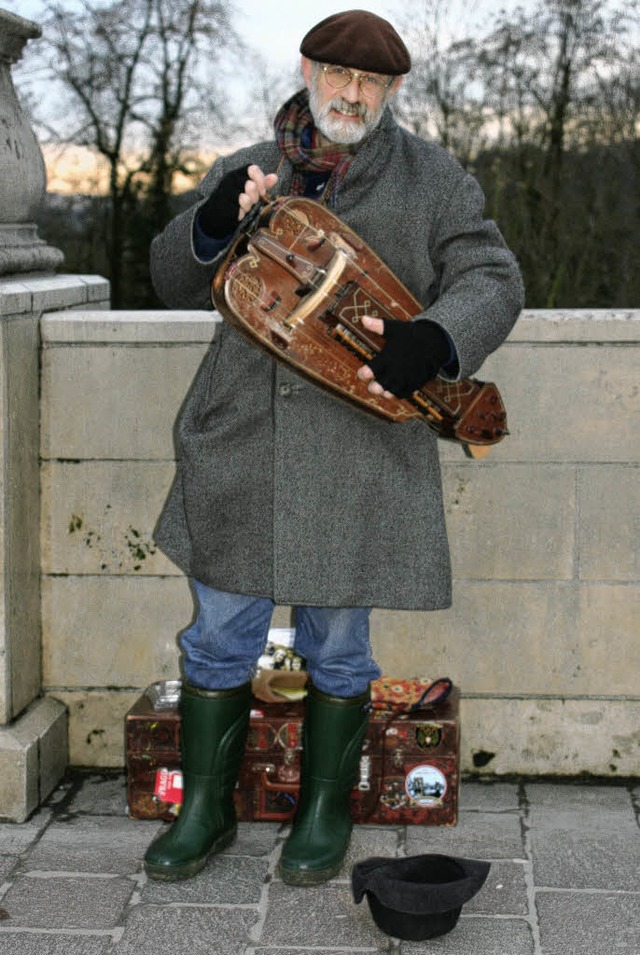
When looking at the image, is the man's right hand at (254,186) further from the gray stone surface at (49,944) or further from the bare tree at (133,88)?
the bare tree at (133,88)

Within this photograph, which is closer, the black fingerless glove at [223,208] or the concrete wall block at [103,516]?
the black fingerless glove at [223,208]

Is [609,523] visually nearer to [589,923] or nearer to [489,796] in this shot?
[489,796]

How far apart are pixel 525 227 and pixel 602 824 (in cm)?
998

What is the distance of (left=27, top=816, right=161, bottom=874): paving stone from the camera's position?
10.6ft

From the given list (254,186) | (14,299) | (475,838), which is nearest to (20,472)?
(14,299)

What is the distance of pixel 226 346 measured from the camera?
10.0ft

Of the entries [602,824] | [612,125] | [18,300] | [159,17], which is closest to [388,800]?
[602,824]

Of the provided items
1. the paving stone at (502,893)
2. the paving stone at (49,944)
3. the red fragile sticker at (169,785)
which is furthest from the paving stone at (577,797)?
the paving stone at (49,944)

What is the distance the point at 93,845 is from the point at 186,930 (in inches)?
21.8

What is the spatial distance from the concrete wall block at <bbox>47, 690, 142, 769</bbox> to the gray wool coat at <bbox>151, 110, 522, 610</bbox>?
893 mm

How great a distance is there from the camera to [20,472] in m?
3.56

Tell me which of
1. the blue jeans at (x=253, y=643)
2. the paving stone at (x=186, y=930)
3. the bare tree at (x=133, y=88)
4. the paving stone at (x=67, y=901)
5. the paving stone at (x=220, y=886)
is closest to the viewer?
the paving stone at (x=186, y=930)

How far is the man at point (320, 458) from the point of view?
2.84m

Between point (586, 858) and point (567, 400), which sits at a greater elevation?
point (567, 400)
